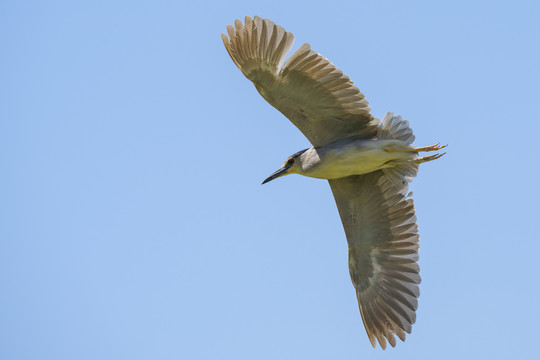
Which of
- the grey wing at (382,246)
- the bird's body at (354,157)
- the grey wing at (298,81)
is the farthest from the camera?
the grey wing at (382,246)

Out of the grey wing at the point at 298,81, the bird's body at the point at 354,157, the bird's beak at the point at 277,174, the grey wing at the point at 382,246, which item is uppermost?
the grey wing at the point at 298,81

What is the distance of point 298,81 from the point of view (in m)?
7.65

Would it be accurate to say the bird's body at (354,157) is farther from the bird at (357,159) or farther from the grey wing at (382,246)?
the grey wing at (382,246)

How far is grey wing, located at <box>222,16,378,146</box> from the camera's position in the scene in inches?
296

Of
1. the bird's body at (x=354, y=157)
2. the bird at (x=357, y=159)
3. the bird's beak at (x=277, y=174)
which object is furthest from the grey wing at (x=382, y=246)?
the bird's beak at (x=277, y=174)

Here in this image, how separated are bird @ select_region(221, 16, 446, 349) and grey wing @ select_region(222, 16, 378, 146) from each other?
0.4 inches

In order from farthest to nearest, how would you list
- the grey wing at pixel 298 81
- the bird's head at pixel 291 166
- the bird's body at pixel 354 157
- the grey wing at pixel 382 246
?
the grey wing at pixel 382 246, the bird's head at pixel 291 166, the bird's body at pixel 354 157, the grey wing at pixel 298 81

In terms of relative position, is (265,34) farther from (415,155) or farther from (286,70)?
(415,155)

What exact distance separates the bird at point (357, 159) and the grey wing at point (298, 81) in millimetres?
11

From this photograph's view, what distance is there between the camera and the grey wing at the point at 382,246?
27.9 ft

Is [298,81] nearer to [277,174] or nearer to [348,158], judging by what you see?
[348,158]

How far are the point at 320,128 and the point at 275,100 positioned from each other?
0.66 m

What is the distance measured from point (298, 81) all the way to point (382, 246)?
2.44m

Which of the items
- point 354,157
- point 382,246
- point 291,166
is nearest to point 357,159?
point 354,157
